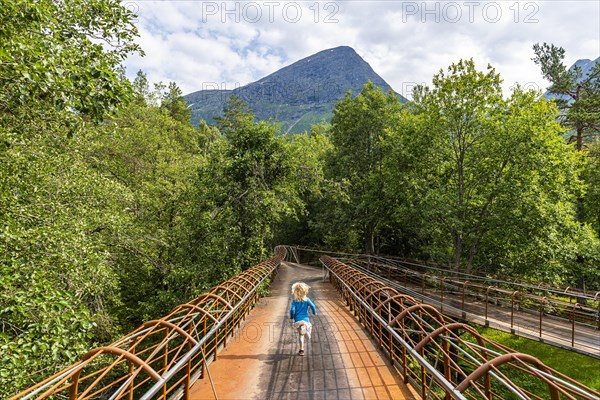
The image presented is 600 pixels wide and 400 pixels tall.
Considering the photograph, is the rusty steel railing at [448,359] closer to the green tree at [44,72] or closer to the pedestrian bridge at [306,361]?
the pedestrian bridge at [306,361]

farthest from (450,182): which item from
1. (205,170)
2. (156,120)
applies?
(156,120)

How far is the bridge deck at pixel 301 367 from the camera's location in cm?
483

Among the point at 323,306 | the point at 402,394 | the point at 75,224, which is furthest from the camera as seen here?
the point at 323,306

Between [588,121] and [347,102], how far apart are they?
53.1 ft

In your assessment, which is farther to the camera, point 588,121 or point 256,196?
point 588,121

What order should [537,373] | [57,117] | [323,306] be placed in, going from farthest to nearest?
1. [323,306]
2. [57,117]
3. [537,373]

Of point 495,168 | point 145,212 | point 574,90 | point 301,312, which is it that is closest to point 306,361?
point 301,312

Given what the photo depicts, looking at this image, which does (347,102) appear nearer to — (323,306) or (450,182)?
(450,182)

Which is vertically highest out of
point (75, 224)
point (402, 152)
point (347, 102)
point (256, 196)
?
point (347, 102)

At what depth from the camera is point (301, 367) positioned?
19.1 feet

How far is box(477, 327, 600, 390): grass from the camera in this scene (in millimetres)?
10628

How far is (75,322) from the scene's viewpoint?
5562mm

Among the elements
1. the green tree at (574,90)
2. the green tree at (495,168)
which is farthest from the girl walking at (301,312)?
the green tree at (574,90)

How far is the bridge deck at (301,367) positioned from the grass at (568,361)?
8821mm
